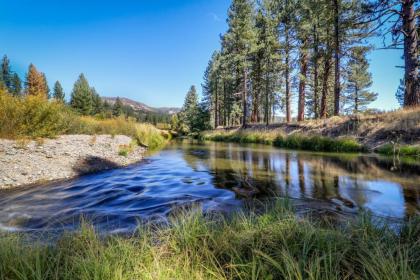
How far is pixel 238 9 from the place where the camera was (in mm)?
25312

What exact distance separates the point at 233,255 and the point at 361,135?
1260cm

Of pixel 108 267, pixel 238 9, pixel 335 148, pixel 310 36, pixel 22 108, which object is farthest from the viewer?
pixel 238 9

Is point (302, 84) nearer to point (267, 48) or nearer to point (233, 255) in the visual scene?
point (267, 48)

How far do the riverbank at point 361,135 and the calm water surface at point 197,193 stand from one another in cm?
252

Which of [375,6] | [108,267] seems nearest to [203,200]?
[108,267]

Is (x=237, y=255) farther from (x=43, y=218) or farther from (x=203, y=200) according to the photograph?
(x=43, y=218)

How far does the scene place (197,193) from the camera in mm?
5344

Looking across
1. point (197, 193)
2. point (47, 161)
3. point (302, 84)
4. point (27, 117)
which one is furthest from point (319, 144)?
point (27, 117)

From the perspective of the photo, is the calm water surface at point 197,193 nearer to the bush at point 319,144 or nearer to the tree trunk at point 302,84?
the bush at point 319,144

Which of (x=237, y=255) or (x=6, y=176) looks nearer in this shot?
(x=237, y=255)

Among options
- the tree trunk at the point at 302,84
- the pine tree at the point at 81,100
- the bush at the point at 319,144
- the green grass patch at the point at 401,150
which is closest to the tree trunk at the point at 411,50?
the green grass patch at the point at 401,150

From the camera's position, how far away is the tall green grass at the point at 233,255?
172 centimetres

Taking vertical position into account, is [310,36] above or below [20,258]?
above

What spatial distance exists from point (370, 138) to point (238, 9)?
1961 cm
